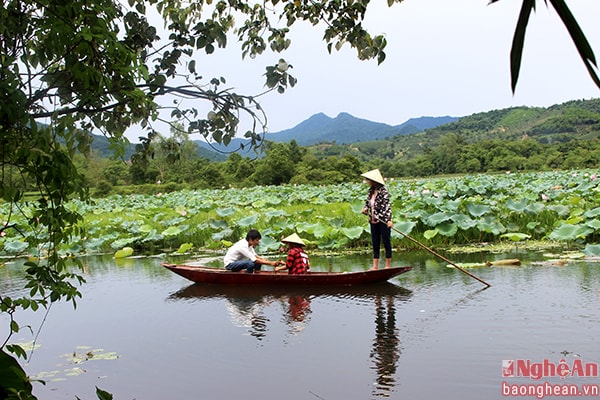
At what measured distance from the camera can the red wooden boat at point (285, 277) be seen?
6.05m

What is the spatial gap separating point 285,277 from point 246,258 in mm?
704

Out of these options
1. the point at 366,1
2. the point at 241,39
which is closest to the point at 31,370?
the point at 241,39

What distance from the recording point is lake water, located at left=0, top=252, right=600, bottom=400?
3.42m

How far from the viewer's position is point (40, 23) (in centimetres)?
208

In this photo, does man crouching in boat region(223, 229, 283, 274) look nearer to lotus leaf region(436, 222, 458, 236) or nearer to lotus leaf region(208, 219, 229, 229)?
lotus leaf region(436, 222, 458, 236)

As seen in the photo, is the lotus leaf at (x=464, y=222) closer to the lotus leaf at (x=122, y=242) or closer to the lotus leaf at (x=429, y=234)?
the lotus leaf at (x=429, y=234)

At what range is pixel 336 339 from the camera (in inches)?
171

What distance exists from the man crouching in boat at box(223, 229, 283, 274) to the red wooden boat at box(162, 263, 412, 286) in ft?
0.44

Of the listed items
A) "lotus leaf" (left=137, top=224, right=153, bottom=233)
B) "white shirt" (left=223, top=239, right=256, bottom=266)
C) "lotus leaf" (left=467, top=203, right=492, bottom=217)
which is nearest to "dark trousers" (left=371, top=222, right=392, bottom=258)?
"white shirt" (left=223, top=239, right=256, bottom=266)

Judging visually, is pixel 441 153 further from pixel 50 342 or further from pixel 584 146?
pixel 50 342

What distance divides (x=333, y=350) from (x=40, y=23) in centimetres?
286

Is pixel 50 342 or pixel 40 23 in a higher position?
pixel 40 23

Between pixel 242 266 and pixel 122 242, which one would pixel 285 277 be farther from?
pixel 122 242

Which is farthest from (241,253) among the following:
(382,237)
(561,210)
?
(561,210)
